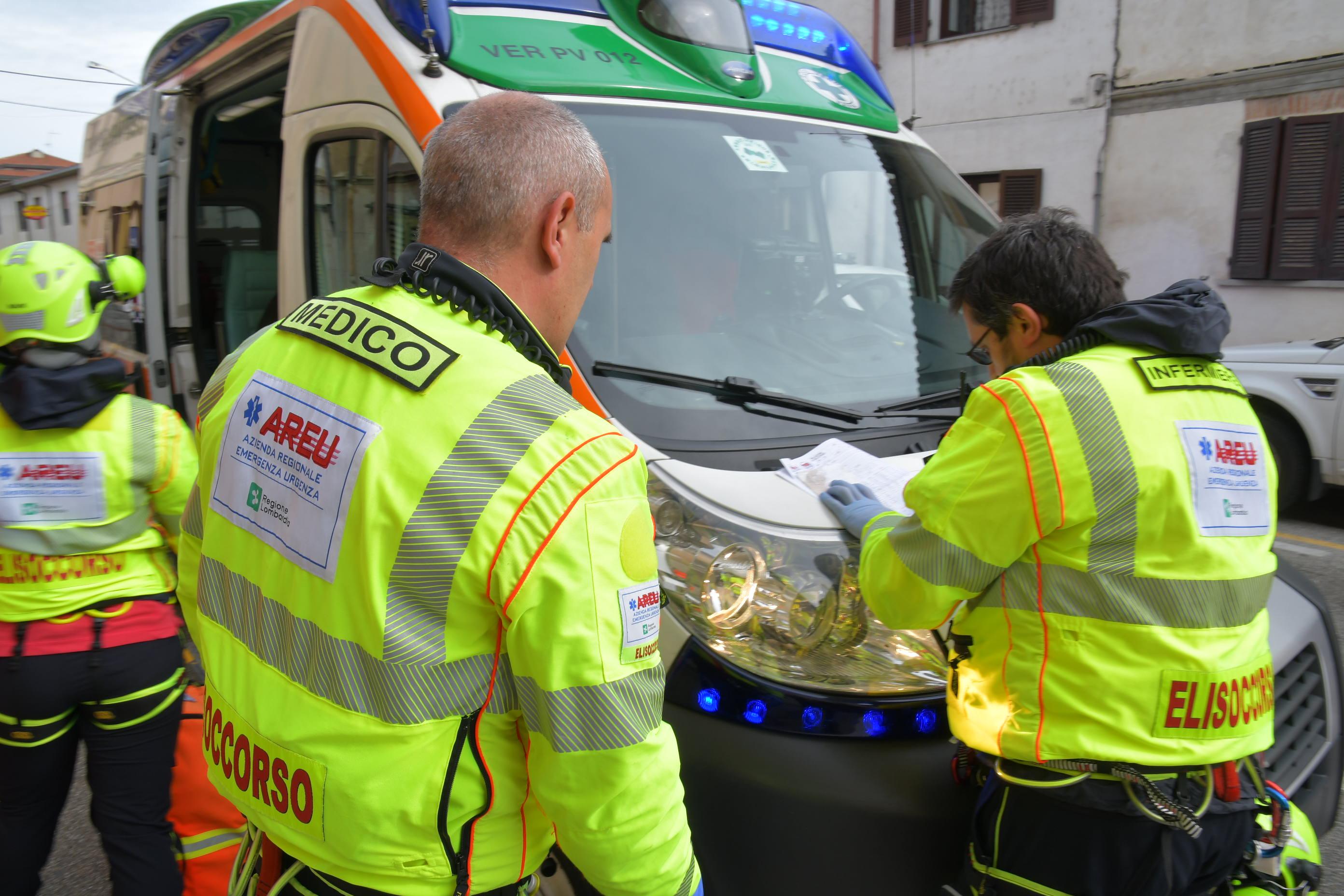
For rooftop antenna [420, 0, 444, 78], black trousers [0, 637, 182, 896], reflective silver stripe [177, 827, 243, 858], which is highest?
rooftop antenna [420, 0, 444, 78]

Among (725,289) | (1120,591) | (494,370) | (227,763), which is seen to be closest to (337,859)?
(227,763)

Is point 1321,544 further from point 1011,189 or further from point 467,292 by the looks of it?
point 1011,189

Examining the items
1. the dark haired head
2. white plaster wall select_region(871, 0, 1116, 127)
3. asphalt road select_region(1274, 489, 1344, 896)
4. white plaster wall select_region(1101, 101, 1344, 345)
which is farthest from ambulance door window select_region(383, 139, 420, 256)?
white plaster wall select_region(1101, 101, 1344, 345)

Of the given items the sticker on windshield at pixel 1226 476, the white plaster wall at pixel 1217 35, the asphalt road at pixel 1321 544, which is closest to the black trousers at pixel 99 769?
the sticker on windshield at pixel 1226 476

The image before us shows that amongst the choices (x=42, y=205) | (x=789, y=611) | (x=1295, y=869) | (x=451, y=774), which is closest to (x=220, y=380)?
(x=451, y=774)

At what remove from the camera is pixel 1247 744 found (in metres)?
1.68

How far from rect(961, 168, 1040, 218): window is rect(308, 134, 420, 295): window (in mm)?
10937

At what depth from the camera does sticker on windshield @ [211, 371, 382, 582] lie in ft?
3.84

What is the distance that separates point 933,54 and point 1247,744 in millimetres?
13310

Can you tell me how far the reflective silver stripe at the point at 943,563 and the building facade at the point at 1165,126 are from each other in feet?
27.9

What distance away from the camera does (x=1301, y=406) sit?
21.9ft

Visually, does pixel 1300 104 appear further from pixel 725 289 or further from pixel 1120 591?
pixel 1120 591

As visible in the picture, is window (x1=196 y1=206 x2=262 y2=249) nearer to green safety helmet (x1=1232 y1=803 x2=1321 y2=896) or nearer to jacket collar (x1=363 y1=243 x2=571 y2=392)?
jacket collar (x1=363 y1=243 x2=571 y2=392)

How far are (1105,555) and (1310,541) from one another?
593 centimetres
